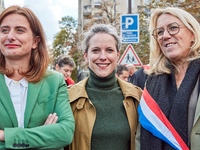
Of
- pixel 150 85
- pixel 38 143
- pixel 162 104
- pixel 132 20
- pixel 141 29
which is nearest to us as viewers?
pixel 38 143

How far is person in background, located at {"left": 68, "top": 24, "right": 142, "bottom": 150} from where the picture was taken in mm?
2922

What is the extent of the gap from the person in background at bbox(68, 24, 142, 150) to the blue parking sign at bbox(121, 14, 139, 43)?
562cm

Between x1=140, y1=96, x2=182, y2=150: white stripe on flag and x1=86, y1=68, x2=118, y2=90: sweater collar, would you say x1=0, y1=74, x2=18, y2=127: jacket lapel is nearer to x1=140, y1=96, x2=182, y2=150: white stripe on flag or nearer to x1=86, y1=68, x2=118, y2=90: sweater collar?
x1=86, y1=68, x2=118, y2=90: sweater collar

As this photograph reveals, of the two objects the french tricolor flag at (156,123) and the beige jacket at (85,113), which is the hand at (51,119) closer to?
the beige jacket at (85,113)

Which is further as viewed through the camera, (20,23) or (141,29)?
(141,29)

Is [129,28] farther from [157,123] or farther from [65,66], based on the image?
[157,123]

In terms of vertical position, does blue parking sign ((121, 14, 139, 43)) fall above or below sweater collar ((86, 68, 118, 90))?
above

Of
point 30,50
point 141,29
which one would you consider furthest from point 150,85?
point 141,29

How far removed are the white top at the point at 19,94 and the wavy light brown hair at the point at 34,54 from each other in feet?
0.24

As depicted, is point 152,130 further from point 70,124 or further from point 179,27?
point 179,27

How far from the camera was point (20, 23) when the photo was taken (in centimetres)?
260

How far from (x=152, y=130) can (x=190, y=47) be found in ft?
3.17

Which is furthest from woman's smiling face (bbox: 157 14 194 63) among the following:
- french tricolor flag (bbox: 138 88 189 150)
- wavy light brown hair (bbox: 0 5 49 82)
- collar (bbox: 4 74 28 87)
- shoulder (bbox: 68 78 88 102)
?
collar (bbox: 4 74 28 87)

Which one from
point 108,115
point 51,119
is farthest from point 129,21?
point 51,119
